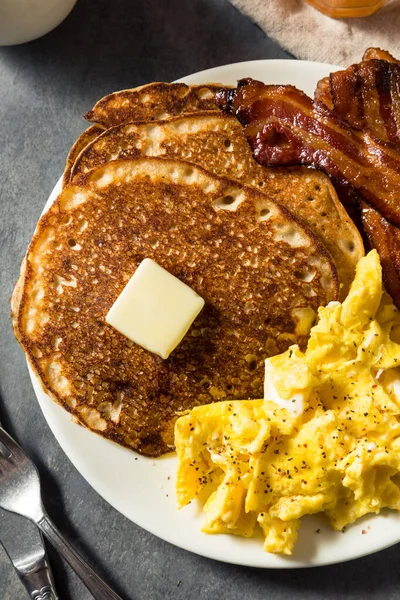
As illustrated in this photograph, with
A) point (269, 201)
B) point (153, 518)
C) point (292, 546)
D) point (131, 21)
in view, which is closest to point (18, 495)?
point (153, 518)

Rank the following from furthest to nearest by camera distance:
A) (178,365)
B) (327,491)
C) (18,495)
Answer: (18,495) → (178,365) → (327,491)

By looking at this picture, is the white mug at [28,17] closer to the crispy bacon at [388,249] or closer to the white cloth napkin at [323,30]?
the white cloth napkin at [323,30]

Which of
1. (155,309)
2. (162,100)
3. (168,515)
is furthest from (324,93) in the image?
(168,515)

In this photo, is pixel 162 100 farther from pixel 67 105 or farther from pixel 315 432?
pixel 315 432

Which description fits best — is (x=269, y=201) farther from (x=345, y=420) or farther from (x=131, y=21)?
(x=131, y=21)

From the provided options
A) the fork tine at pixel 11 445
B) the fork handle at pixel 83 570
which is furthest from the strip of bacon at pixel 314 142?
the fork handle at pixel 83 570

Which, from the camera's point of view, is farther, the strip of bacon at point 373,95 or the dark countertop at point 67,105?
the dark countertop at point 67,105

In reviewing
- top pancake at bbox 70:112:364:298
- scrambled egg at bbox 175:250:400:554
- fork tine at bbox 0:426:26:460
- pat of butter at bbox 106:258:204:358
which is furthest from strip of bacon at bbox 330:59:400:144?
fork tine at bbox 0:426:26:460
